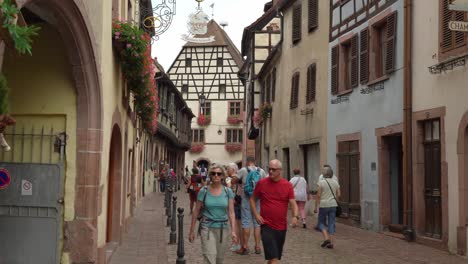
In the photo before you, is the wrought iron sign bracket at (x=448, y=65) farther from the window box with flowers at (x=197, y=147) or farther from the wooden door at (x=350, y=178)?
the window box with flowers at (x=197, y=147)

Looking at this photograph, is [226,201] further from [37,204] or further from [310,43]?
[310,43]

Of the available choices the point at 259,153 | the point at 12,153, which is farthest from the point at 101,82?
the point at 259,153

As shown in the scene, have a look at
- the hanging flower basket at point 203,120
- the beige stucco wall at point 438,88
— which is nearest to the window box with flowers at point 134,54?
the beige stucco wall at point 438,88

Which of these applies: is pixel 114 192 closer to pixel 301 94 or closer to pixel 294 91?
pixel 301 94

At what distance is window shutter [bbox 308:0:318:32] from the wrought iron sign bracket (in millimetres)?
8419

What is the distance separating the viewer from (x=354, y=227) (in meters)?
16.4

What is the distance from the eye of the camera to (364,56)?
16.0m

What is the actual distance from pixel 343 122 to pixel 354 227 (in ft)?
10.1

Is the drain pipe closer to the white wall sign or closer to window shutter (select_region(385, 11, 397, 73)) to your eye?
window shutter (select_region(385, 11, 397, 73))

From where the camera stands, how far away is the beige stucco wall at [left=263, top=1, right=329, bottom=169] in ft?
64.0

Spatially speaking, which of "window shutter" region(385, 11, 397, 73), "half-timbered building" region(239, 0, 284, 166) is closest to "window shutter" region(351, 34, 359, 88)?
"window shutter" region(385, 11, 397, 73)

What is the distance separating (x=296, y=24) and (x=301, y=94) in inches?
109

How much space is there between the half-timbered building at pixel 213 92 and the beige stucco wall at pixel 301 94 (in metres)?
29.5

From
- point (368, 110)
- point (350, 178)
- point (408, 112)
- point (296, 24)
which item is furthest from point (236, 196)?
point (296, 24)
